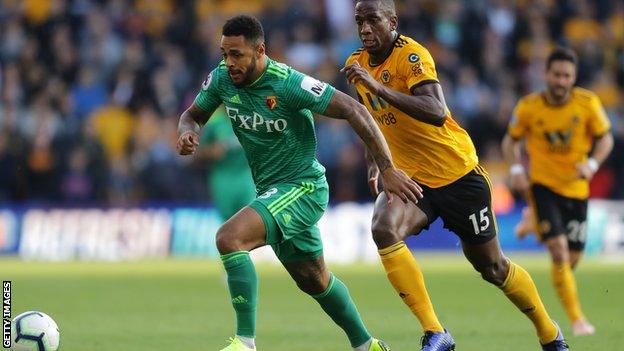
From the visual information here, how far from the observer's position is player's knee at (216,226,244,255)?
762cm

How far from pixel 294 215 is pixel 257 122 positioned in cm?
63

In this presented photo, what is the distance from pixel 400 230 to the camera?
26.8ft

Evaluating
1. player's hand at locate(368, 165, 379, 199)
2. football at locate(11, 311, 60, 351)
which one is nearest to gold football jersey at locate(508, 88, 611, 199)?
player's hand at locate(368, 165, 379, 199)

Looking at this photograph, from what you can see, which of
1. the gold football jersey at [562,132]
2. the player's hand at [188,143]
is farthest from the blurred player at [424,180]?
the gold football jersey at [562,132]

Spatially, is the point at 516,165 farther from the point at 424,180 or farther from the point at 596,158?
the point at 424,180

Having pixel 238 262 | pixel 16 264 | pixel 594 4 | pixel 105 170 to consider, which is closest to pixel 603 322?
pixel 238 262

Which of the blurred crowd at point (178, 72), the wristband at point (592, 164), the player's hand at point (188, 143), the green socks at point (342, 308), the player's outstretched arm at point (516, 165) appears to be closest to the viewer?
the player's hand at point (188, 143)

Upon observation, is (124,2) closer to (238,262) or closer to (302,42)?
(302,42)

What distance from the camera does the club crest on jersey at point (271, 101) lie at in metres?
7.90

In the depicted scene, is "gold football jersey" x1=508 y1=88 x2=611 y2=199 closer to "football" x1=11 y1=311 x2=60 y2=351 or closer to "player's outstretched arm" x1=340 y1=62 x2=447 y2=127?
"player's outstretched arm" x1=340 y1=62 x2=447 y2=127

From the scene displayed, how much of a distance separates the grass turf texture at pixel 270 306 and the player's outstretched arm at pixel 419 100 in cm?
208

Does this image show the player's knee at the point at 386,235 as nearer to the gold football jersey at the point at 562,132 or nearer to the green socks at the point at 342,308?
the green socks at the point at 342,308

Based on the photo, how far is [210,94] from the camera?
323 inches

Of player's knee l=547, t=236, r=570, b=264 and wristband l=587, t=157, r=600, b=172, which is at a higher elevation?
wristband l=587, t=157, r=600, b=172
